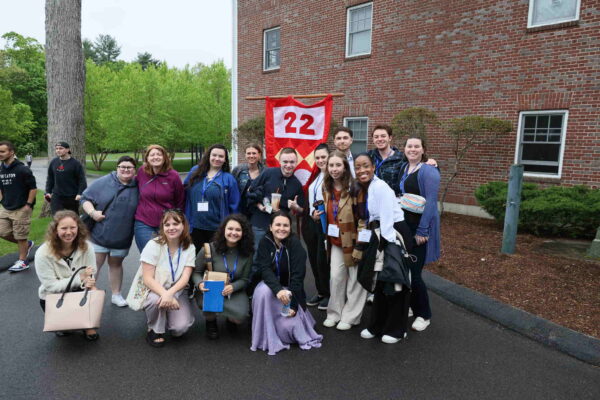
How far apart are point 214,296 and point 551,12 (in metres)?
9.62

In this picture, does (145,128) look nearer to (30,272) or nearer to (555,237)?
(30,272)

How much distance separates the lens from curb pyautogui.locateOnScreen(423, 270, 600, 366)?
3785mm

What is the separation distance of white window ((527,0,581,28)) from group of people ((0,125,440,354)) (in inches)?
282

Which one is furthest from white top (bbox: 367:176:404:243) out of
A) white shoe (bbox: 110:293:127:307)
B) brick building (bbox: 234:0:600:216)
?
brick building (bbox: 234:0:600:216)

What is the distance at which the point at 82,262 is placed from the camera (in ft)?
13.2

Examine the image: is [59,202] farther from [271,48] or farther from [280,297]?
[271,48]

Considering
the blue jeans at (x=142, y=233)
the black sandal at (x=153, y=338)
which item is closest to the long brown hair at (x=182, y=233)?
the blue jeans at (x=142, y=233)

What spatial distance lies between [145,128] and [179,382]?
81.3 ft

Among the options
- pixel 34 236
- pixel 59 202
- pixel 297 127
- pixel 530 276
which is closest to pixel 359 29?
pixel 297 127

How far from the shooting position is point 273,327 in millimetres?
3902

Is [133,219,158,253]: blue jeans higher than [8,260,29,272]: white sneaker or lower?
higher

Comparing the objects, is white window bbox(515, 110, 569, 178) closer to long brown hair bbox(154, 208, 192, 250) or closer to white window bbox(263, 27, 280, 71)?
long brown hair bbox(154, 208, 192, 250)

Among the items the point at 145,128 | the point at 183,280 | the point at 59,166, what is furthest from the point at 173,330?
the point at 145,128

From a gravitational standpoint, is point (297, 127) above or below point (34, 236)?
above
